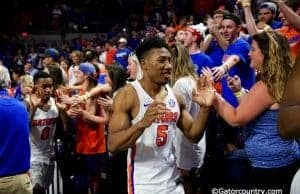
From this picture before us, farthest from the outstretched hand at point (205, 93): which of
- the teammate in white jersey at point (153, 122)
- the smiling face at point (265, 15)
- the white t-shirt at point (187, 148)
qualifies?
the smiling face at point (265, 15)

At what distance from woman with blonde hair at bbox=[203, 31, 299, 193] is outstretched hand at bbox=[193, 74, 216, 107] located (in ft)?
0.50

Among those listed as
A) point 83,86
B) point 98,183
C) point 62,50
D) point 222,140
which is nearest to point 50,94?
point 83,86

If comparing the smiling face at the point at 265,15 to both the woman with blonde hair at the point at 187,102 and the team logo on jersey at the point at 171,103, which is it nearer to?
the woman with blonde hair at the point at 187,102

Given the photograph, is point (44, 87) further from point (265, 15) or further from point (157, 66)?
point (265, 15)

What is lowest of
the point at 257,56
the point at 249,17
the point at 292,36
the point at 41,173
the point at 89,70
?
the point at 41,173

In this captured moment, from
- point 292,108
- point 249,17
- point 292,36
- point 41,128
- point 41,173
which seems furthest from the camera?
point 41,173

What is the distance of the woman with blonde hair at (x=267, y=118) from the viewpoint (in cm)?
393

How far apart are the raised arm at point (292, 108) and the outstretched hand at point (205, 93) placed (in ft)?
6.76

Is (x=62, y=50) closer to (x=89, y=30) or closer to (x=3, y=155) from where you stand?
(x=89, y=30)

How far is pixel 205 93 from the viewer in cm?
416

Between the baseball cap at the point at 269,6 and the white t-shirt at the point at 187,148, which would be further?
the baseball cap at the point at 269,6

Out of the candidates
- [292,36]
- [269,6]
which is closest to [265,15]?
[269,6]

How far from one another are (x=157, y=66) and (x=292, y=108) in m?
2.20

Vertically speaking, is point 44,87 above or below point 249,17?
below
